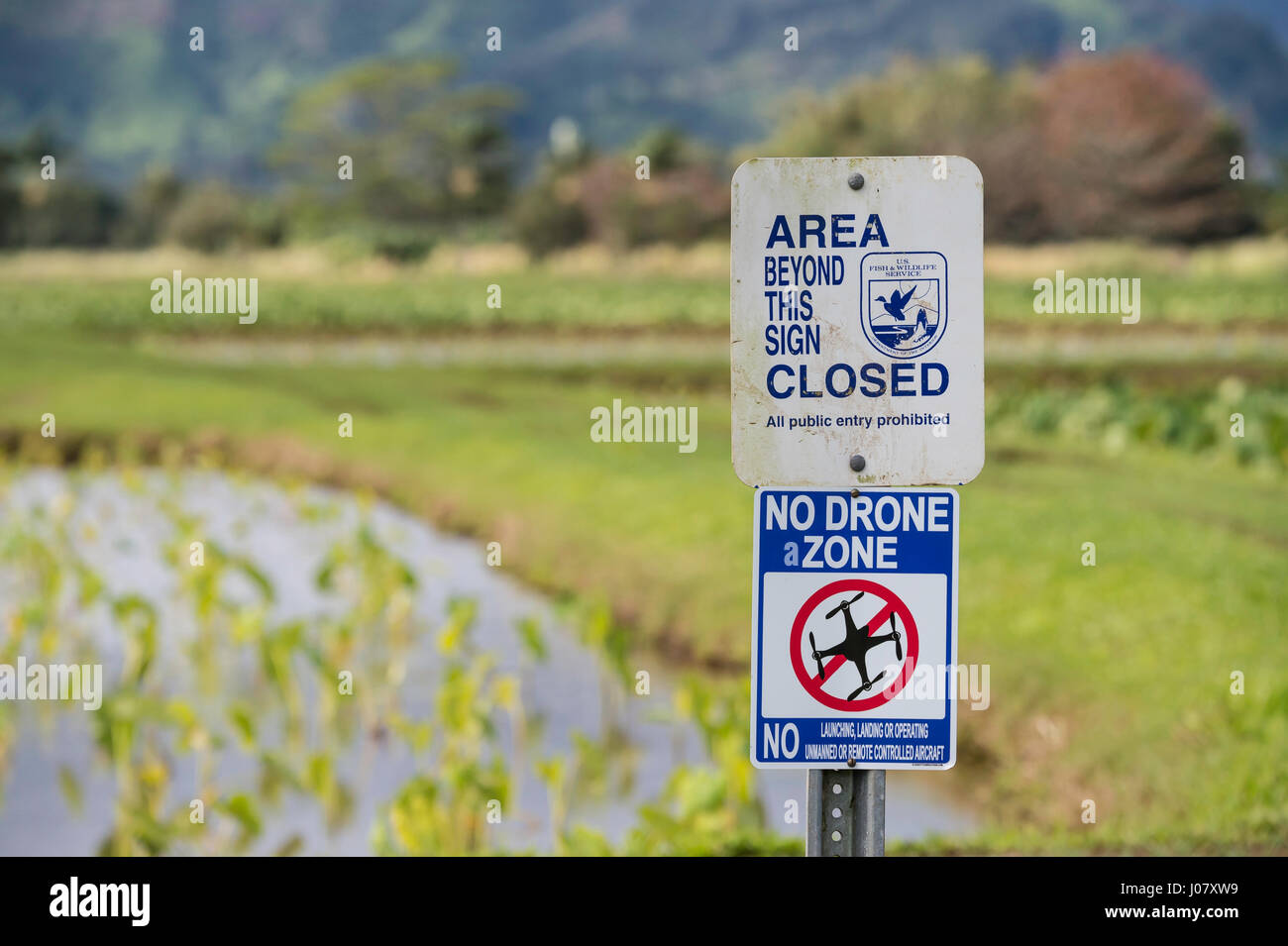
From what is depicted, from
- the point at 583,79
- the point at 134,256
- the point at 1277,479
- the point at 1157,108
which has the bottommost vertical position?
the point at 1277,479

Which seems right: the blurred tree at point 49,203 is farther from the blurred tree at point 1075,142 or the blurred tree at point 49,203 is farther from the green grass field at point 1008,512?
the blurred tree at point 1075,142

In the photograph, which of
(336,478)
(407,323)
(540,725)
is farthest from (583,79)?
(540,725)

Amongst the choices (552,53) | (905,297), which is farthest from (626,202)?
(552,53)

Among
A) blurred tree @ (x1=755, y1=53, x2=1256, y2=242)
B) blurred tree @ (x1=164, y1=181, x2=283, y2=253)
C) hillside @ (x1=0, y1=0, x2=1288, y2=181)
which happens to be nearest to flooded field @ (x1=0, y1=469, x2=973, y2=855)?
blurred tree @ (x1=755, y1=53, x2=1256, y2=242)

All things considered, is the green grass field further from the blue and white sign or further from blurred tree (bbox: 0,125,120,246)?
blurred tree (bbox: 0,125,120,246)

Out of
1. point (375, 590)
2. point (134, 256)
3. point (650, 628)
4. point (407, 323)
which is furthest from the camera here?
point (134, 256)

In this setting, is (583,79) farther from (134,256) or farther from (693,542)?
(693,542)

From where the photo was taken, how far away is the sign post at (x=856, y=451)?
8.42 ft

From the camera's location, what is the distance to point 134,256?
41.6m

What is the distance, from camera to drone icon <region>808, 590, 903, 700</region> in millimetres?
2568

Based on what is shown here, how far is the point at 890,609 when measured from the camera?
2.58 metres

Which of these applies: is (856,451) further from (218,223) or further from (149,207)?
(149,207)

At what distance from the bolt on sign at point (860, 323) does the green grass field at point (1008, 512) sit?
10.1 feet
